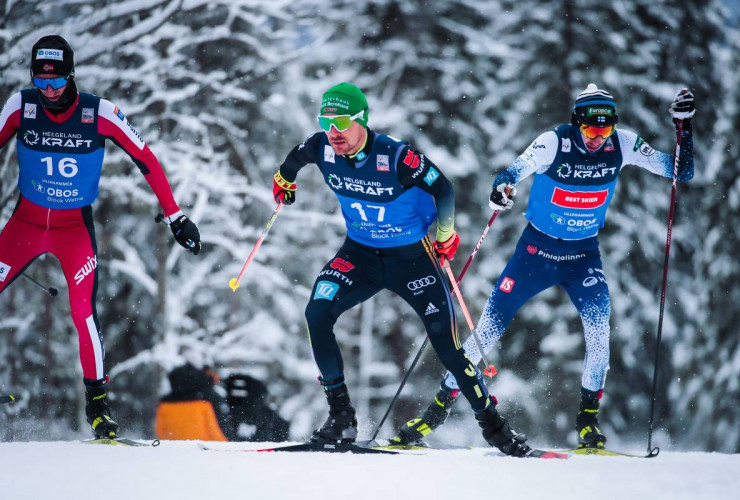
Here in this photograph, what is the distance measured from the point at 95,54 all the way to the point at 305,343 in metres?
4.80

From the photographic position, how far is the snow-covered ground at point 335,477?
307 centimetres

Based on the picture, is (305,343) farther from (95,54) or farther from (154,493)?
(154,493)

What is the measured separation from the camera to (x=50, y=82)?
432 centimetres

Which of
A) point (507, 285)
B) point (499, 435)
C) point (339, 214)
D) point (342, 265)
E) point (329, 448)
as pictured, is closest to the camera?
point (329, 448)

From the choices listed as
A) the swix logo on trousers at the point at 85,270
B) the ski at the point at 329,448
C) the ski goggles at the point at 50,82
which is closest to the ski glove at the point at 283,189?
the swix logo on trousers at the point at 85,270

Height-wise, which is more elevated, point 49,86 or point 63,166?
point 49,86

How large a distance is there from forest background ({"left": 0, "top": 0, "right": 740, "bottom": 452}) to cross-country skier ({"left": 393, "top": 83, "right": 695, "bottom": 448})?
18.3 feet

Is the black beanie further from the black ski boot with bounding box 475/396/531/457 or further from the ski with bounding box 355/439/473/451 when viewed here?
the black ski boot with bounding box 475/396/531/457

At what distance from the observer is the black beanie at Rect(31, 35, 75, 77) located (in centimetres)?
429

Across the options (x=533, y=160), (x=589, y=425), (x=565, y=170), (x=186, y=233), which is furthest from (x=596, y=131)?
(x=186, y=233)

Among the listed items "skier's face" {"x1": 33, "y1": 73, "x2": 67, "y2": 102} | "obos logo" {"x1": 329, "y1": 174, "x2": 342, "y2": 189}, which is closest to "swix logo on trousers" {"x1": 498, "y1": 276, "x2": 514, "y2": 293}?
"obos logo" {"x1": 329, "y1": 174, "x2": 342, "y2": 189}

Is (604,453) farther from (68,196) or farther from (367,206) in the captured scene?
(68,196)

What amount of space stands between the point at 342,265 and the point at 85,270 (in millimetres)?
1502

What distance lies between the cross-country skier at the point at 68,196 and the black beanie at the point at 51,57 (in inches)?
2.8
